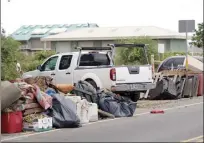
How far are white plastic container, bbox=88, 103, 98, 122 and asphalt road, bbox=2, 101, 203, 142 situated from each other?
0.45 meters

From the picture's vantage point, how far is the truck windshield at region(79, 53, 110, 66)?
55.0ft

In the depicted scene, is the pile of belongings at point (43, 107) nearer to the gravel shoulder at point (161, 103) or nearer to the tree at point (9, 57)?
the gravel shoulder at point (161, 103)

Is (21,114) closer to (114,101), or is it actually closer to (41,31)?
(114,101)

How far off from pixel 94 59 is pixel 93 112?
3.98 m

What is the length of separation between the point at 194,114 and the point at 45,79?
4.22 m

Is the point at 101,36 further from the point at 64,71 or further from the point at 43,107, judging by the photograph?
the point at 43,107

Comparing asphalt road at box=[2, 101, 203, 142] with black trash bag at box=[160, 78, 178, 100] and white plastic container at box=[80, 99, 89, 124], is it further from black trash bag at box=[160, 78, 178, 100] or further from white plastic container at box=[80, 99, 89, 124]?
black trash bag at box=[160, 78, 178, 100]

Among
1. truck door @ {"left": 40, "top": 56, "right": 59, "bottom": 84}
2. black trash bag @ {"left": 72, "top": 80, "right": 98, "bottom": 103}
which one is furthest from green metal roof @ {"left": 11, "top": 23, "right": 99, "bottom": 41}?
black trash bag @ {"left": 72, "top": 80, "right": 98, "bottom": 103}

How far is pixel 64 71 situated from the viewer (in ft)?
55.6

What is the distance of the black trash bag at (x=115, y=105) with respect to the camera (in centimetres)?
1371

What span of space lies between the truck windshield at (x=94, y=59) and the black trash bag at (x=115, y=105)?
9.24ft

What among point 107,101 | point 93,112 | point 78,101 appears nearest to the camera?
point 78,101

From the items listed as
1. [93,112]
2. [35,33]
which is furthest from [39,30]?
[93,112]

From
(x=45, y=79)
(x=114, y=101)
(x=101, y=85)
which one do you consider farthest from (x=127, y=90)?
(x=45, y=79)
